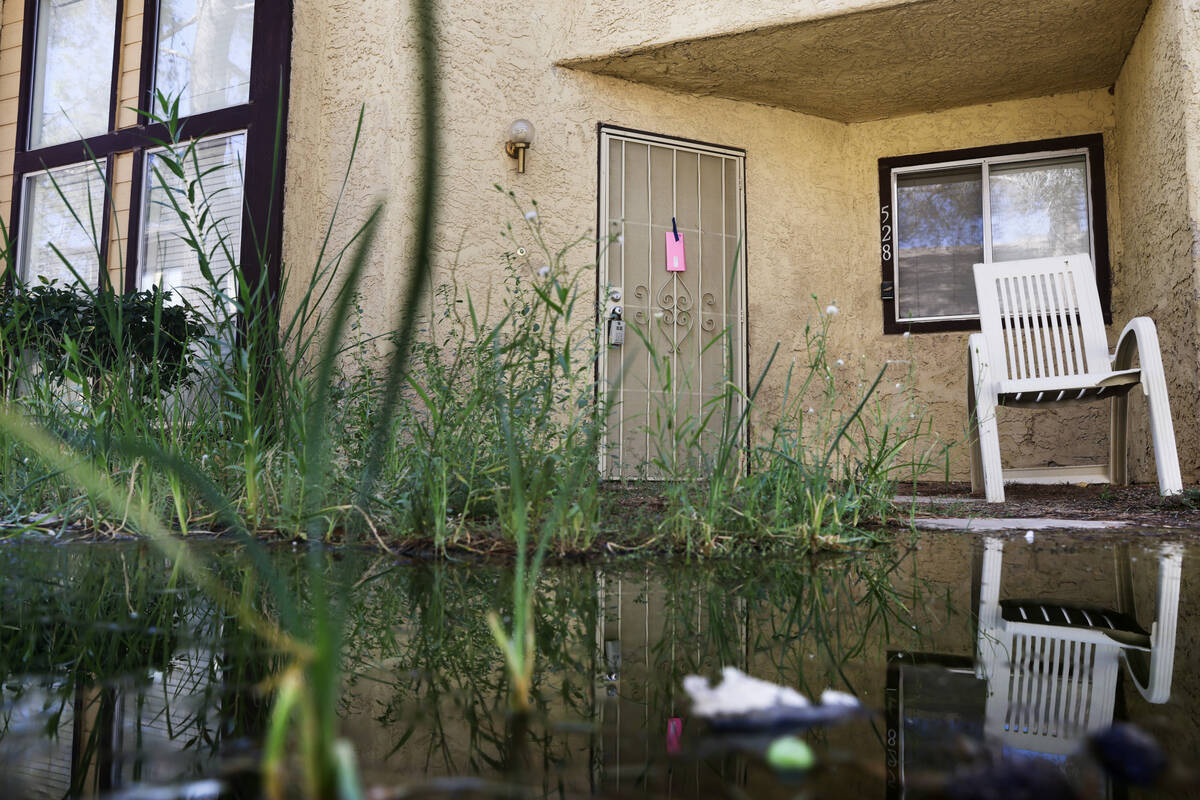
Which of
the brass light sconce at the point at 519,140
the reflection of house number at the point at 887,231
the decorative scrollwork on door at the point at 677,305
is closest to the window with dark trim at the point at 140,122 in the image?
the brass light sconce at the point at 519,140

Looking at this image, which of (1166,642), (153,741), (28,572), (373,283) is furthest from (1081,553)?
(373,283)

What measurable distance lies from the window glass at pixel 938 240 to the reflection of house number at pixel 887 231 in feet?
0.18

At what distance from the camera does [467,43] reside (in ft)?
14.9

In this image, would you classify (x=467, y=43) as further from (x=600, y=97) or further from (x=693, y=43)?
(x=693, y=43)

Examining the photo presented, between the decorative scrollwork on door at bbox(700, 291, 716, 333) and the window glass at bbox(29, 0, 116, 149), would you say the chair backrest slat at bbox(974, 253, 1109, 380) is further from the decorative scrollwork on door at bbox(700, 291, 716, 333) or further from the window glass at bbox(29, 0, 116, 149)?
the window glass at bbox(29, 0, 116, 149)

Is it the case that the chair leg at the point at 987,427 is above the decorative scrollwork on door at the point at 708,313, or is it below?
below

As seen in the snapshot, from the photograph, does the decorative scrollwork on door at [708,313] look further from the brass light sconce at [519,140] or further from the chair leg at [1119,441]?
the chair leg at [1119,441]

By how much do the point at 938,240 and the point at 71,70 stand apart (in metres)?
5.49

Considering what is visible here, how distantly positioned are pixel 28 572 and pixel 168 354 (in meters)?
2.90

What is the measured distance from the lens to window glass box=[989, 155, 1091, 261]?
5324 mm

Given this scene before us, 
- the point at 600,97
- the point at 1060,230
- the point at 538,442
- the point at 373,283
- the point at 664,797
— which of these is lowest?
the point at 664,797

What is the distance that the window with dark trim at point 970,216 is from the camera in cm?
532

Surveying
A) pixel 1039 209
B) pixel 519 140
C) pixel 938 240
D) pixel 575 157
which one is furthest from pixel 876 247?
pixel 519 140

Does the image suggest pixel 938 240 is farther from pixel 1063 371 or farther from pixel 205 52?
pixel 205 52
